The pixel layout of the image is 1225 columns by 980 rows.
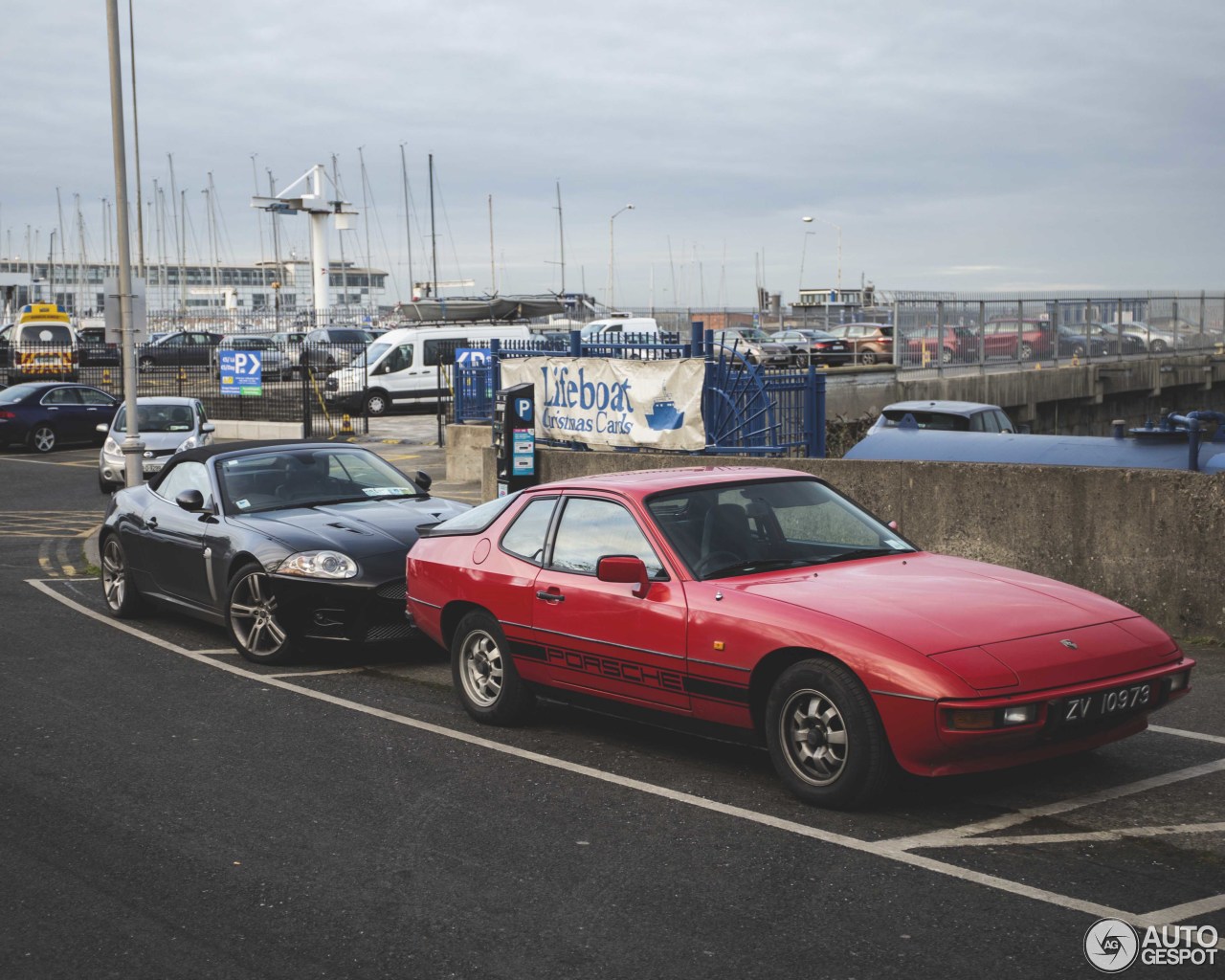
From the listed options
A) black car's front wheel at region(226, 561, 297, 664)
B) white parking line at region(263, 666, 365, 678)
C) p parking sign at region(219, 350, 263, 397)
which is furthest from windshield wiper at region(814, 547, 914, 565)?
p parking sign at region(219, 350, 263, 397)

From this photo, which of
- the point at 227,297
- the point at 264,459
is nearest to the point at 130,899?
the point at 264,459

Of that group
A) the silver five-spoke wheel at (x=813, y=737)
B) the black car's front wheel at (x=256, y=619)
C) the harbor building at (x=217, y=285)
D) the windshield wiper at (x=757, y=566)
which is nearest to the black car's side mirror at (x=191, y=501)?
the black car's front wheel at (x=256, y=619)

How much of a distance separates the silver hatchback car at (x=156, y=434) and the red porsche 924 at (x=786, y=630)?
49.3ft

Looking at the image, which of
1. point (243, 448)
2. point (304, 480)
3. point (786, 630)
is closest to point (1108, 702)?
point (786, 630)

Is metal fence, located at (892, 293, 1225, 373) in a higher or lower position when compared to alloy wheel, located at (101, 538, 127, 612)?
higher

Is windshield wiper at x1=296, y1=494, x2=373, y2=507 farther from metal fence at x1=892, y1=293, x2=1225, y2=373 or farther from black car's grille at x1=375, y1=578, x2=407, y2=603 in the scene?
metal fence at x1=892, y1=293, x2=1225, y2=373

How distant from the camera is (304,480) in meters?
10.8

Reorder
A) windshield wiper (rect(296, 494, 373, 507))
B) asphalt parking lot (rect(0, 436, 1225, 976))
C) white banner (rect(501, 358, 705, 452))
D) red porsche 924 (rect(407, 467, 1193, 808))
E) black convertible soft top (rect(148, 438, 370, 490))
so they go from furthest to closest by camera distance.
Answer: white banner (rect(501, 358, 705, 452)) → black convertible soft top (rect(148, 438, 370, 490)) → windshield wiper (rect(296, 494, 373, 507)) → red porsche 924 (rect(407, 467, 1193, 808)) → asphalt parking lot (rect(0, 436, 1225, 976))

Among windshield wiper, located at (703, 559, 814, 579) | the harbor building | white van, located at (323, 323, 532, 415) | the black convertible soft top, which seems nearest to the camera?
windshield wiper, located at (703, 559, 814, 579)

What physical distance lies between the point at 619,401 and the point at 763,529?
933 centimetres

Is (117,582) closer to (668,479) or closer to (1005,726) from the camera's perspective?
(668,479)

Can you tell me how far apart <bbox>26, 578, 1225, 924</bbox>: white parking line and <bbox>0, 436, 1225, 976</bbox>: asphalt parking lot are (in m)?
0.02

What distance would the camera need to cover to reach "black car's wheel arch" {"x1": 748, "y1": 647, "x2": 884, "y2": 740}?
588 centimetres

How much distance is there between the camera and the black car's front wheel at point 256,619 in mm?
9508
